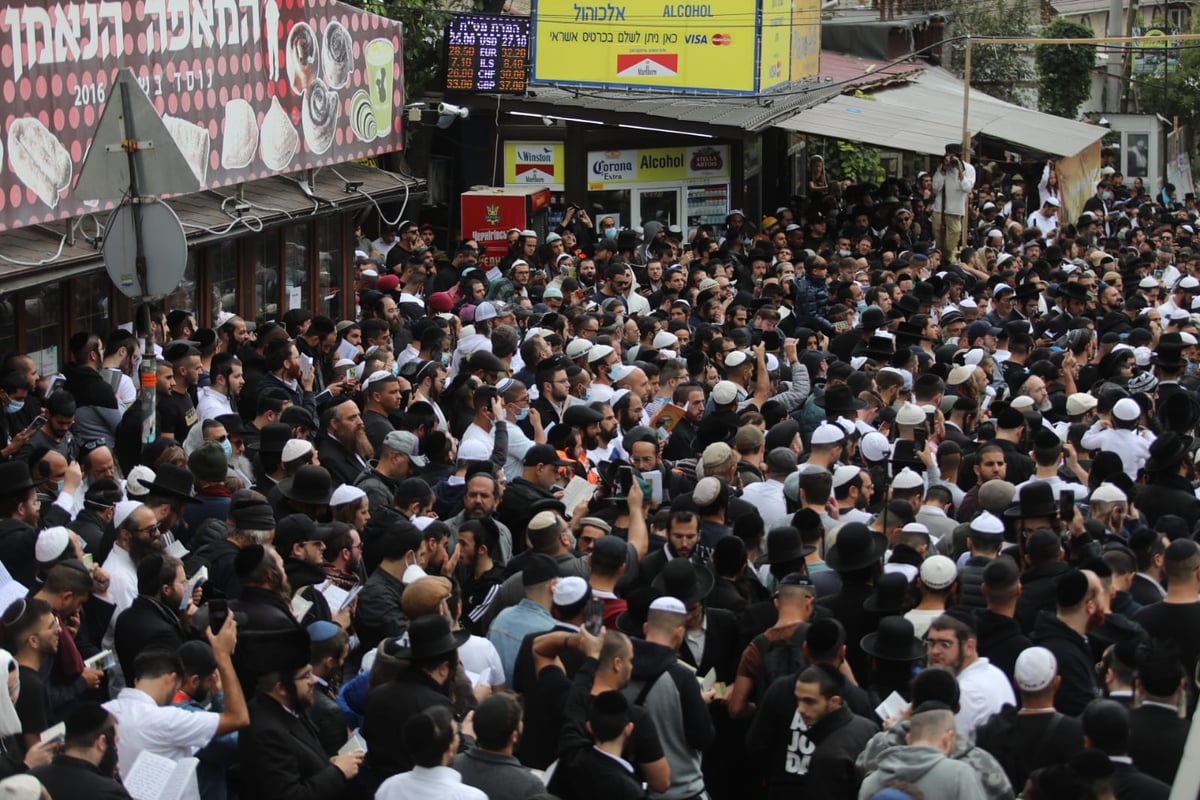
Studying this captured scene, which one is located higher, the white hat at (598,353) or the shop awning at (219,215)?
the shop awning at (219,215)

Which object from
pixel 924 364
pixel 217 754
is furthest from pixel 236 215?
pixel 217 754

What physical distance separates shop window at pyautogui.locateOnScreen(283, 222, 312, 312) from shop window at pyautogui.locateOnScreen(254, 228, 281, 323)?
161 millimetres

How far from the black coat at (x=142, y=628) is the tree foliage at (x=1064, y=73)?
127ft

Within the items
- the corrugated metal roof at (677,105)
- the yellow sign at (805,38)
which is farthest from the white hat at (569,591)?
the yellow sign at (805,38)

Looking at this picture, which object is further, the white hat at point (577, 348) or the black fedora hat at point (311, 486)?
the white hat at point (577, 348)

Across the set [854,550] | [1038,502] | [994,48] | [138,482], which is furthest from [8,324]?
[994,48]

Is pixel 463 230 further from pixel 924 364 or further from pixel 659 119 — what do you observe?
pixel 924 364

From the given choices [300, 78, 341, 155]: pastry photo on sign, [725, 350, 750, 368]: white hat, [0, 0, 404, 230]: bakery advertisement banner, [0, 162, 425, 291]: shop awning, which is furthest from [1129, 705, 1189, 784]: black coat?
[300, 78, 341, 155]: pastry photo on sign

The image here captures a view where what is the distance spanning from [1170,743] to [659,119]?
1752 centimetres

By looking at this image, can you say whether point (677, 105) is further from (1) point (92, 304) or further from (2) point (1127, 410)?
(2) point (1127, 410)

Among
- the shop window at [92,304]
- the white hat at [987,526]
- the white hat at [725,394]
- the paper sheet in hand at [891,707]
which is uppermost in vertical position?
the shop window at [92,304]

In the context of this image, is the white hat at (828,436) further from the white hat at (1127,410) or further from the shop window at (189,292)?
the shop window at (189,292)

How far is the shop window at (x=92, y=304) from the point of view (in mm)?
12094

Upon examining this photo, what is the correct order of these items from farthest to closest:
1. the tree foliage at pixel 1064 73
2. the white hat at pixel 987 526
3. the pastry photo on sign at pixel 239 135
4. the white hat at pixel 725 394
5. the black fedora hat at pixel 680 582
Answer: the tree foliage at pixel 1064 73 < the pastry photo on sign at pixel 239 135 < the white hat at pixel 725 394 < the white hat at pixel 987 526 < the black fedora hat at pixel 680 582
